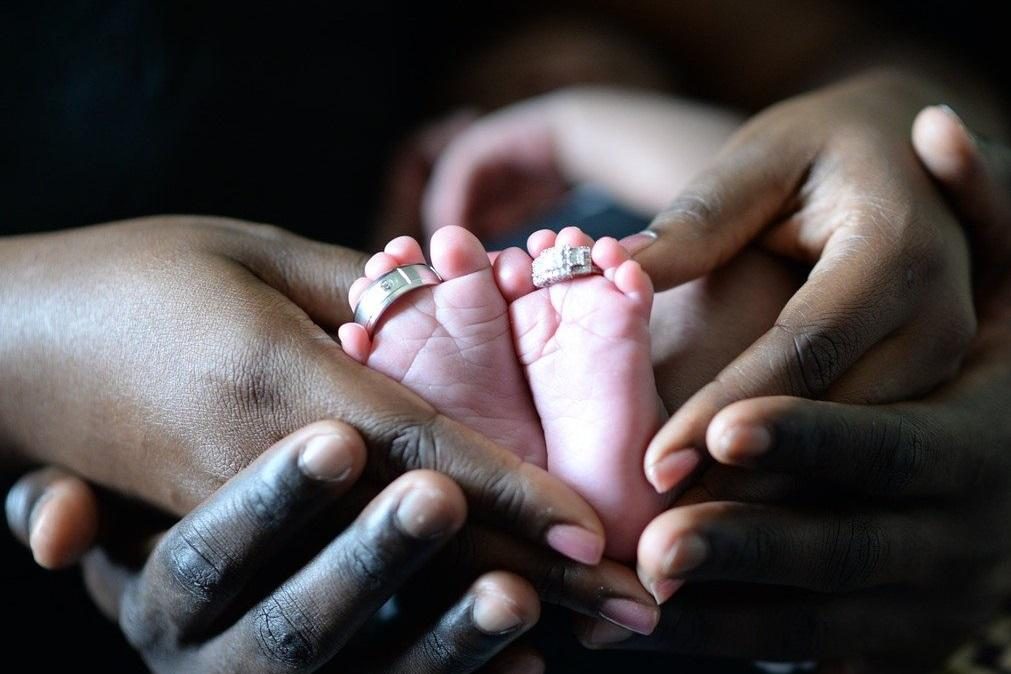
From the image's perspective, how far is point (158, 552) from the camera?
0.73 metres

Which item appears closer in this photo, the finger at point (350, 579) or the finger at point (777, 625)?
the finger at point (350, 579)

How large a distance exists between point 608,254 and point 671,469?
0.18m

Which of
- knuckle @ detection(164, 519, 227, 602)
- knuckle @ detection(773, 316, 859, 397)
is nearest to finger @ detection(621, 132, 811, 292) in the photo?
knuckle @ detection(773, 316, 859, 397)

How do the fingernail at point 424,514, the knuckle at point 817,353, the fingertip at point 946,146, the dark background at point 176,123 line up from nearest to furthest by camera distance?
the fingernail at point 424,514
the knuckle at point 817,353
the fingertip at point 946,146
the dark background at point 176,123

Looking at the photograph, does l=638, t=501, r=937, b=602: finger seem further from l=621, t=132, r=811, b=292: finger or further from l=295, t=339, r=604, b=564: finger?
l=621, t=132, r=811, b=292: finger

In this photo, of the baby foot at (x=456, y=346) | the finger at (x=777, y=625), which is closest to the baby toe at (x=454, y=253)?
the baby foot at (x=456, y=346)

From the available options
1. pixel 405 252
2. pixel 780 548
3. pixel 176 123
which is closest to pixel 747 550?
pixel 780 548

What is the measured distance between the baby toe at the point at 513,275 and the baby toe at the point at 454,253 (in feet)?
0.10

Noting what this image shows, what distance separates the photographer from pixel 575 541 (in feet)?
2.13

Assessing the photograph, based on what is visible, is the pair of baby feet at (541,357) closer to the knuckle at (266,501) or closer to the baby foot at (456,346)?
the baby foot at (456,346)

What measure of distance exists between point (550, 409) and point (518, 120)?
30.4 inches

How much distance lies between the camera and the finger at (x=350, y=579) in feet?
2.04

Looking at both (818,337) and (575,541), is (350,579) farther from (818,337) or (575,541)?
(818,337)

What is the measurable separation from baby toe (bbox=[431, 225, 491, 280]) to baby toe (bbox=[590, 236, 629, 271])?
0.10 metres
